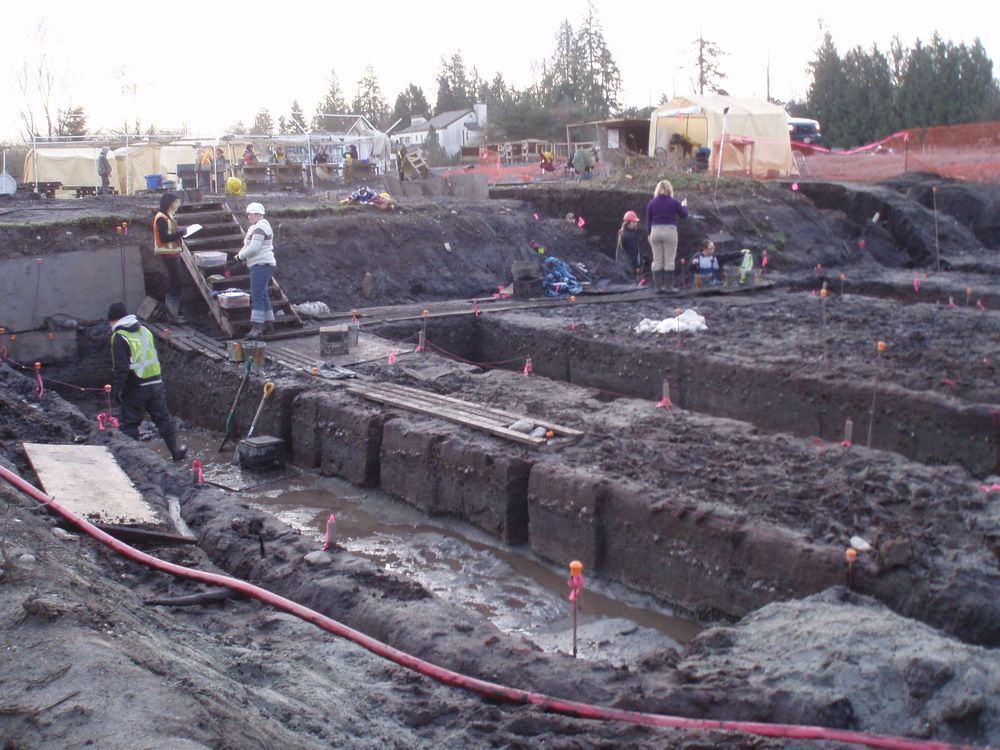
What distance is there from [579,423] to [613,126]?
2476cm

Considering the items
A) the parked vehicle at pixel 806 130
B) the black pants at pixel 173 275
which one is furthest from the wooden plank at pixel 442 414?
the parked vehicle at pixel 806 130

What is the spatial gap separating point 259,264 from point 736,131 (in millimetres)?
17187

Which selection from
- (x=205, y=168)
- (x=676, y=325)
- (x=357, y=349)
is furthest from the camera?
(x=205, y=168)

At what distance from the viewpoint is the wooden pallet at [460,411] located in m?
7.88

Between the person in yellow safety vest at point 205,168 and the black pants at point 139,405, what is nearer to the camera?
the black pants at point 139,405

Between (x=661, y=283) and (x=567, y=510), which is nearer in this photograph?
(x=567, y=510)

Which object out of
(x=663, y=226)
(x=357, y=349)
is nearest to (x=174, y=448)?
(x=357, y=349)

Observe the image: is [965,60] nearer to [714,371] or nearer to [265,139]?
[265,139]

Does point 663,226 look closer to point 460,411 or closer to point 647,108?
point 460,411

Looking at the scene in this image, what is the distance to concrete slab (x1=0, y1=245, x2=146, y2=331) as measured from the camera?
13.0 m

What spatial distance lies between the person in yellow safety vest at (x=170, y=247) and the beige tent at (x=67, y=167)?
13.1 meters

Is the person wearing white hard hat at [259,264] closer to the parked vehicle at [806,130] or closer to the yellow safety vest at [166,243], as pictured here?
the yellow safety vest at [166,243]

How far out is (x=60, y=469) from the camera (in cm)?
661

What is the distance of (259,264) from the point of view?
477 inches
